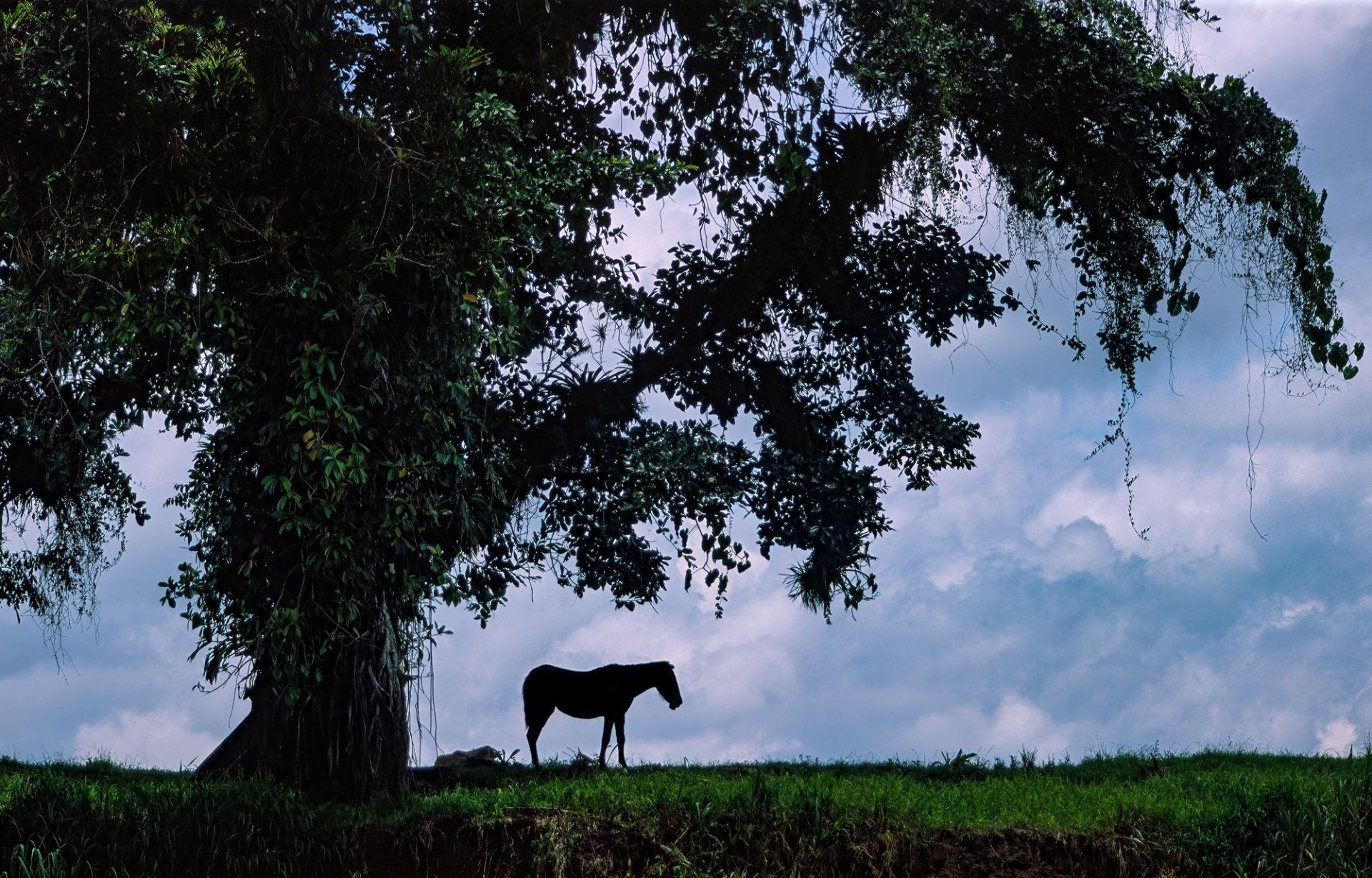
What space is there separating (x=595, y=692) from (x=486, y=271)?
5.48 m

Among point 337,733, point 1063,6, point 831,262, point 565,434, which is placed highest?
point 1063,6

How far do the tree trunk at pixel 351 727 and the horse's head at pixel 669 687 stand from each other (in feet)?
10.6

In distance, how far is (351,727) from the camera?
433 inches

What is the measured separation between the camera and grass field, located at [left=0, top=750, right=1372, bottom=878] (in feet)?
27.7

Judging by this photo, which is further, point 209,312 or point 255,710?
point 255,710

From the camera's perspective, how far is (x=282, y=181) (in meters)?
10.7

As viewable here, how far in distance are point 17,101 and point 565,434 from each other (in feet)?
19.4

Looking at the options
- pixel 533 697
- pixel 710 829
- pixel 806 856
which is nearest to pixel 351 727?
pixel 533 697

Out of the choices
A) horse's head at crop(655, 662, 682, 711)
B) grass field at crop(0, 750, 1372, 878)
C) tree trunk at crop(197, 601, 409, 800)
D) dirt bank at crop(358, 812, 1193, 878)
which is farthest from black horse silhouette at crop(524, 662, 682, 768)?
dirt bank at crop(358, 812, 1193, 878)

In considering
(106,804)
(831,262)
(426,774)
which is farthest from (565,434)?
(106,804)

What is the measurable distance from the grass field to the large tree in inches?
60.0

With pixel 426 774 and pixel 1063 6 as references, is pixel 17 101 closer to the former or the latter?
pixel 426 774

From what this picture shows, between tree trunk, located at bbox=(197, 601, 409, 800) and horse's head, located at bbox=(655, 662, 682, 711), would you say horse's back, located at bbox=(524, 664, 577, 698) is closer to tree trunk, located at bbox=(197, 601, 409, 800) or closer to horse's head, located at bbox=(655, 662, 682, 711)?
horse's head, located at bbox=(655, 662, 682, 711)

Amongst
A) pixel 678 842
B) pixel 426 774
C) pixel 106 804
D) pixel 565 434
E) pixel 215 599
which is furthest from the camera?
pixel 426 774
